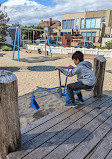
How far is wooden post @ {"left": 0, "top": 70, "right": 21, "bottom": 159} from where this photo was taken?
1504 mm

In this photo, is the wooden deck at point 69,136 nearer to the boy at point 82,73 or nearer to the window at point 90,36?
the boy at point 82,73

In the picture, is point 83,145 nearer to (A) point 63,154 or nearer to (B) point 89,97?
(A) point 63,154

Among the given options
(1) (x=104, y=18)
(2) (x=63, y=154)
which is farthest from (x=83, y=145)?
(1) (x=104, y=18)

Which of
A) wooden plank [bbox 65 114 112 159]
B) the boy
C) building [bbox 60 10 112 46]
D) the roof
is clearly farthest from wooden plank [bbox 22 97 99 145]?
the roof

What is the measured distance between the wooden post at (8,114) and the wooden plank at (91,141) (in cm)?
76

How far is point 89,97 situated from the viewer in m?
3.55

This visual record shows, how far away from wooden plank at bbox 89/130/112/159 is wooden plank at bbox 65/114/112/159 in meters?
0.06

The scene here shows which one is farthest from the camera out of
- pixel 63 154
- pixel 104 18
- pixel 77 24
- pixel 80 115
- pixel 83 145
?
pixel 77 24

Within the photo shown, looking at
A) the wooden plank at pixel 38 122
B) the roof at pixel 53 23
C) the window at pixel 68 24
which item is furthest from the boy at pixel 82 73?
the roof at pixel 53 23

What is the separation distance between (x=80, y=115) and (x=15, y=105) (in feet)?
4.81

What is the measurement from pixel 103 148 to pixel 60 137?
63cm

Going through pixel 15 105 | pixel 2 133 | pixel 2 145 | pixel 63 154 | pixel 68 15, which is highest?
pixel 68 15

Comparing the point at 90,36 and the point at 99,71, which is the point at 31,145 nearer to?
the point at 99,71

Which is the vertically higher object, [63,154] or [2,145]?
[2,145]
